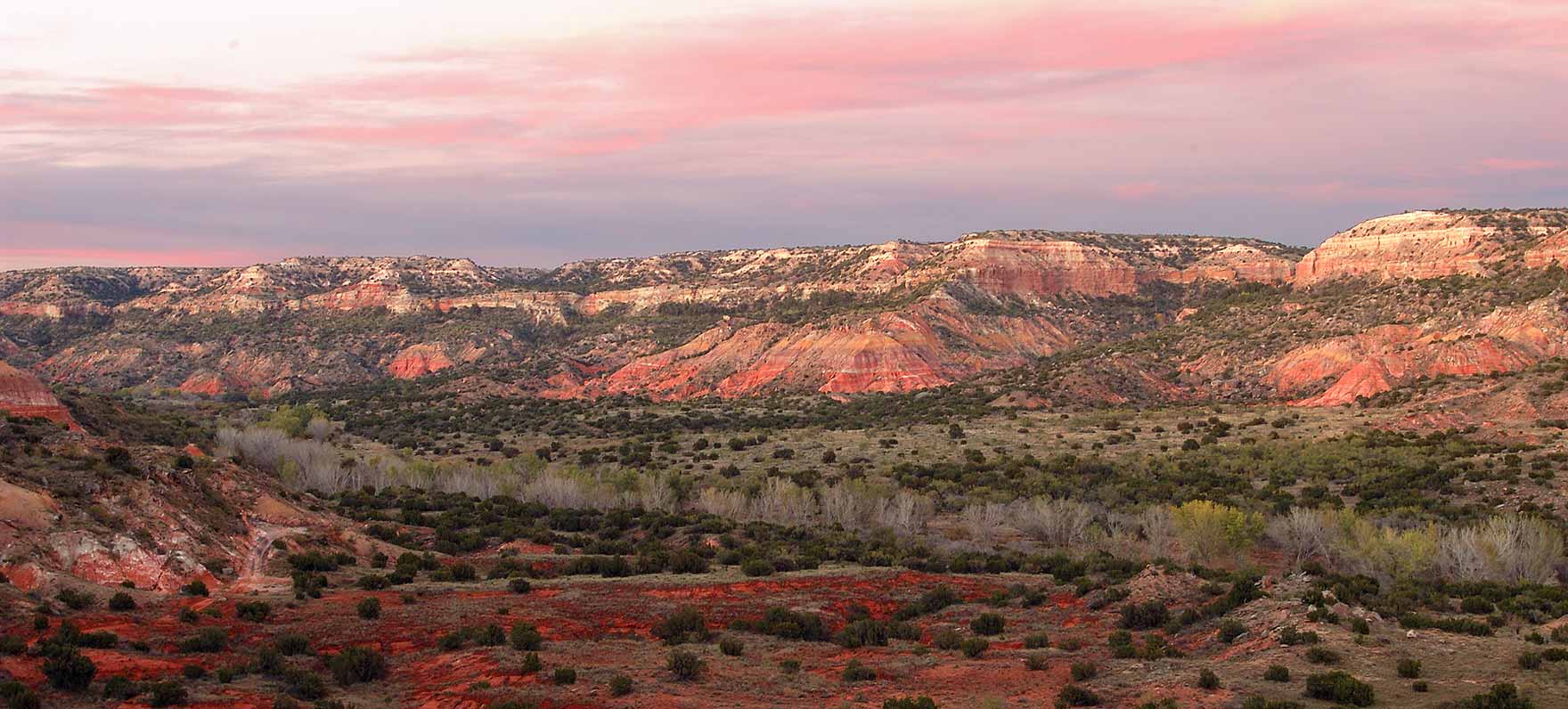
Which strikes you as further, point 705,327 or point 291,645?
point 705,327

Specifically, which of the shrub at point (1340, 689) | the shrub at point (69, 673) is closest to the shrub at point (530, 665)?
the shrub at point (69, 673)

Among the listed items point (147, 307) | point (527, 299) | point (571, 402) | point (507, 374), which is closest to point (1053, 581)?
point (571, 402)

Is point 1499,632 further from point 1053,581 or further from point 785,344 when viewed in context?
point 785,344

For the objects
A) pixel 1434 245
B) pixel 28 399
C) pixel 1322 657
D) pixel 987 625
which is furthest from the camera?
pixel 1434 245

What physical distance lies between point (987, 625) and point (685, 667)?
9345 mm

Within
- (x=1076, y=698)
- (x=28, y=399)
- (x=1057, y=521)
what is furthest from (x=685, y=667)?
(x=28, y=399)

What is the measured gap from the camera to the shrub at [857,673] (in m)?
23.6

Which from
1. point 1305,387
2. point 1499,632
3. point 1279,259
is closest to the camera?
point 1499,632

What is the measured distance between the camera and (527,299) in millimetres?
196500

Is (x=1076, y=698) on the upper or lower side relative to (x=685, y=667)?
upper

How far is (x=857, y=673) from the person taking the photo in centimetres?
2362

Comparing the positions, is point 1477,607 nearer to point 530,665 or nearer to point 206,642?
point 530,665

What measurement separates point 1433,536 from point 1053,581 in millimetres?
15392

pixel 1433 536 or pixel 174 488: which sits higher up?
Answer: pixel 174 488
